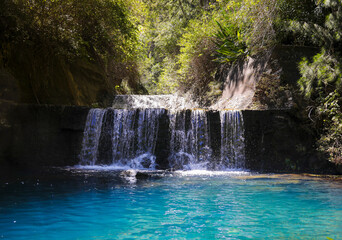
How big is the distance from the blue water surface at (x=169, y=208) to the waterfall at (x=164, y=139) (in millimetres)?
3203

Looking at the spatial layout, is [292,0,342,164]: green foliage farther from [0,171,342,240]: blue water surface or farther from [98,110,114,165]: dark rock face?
[98,110,114,165]: dark rock face

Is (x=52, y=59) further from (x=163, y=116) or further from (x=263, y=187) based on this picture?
(x=263, y=187)

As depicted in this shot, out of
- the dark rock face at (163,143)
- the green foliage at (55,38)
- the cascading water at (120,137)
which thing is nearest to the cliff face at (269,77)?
the dark rock face at (163,143)

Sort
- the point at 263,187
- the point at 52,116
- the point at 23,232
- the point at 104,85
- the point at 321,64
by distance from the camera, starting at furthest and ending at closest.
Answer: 1. the point at 104,85
2. the point at 52,116
3. the point at 321,64
4. the point at 263,187
5. the point at 23,232

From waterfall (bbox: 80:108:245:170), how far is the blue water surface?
320 cm

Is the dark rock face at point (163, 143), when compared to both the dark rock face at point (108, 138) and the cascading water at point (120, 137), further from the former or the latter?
the cascading water at point (120, 137)

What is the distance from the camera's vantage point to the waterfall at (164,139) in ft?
37.1

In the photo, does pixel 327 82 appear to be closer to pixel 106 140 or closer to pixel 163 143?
pixel 163 143

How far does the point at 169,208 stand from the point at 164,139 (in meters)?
6.57

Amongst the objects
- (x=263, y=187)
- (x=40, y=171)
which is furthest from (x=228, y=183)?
(x=40, y=171)

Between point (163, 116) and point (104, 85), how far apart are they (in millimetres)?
6987

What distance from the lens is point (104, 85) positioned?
58.4 ft

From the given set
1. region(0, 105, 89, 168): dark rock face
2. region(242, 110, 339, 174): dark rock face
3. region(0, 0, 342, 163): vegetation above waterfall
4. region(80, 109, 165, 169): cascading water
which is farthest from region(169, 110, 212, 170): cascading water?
region(0, 105, 89, 168): dark rock face

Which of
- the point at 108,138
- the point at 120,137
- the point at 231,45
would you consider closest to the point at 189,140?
the point at 120,137
